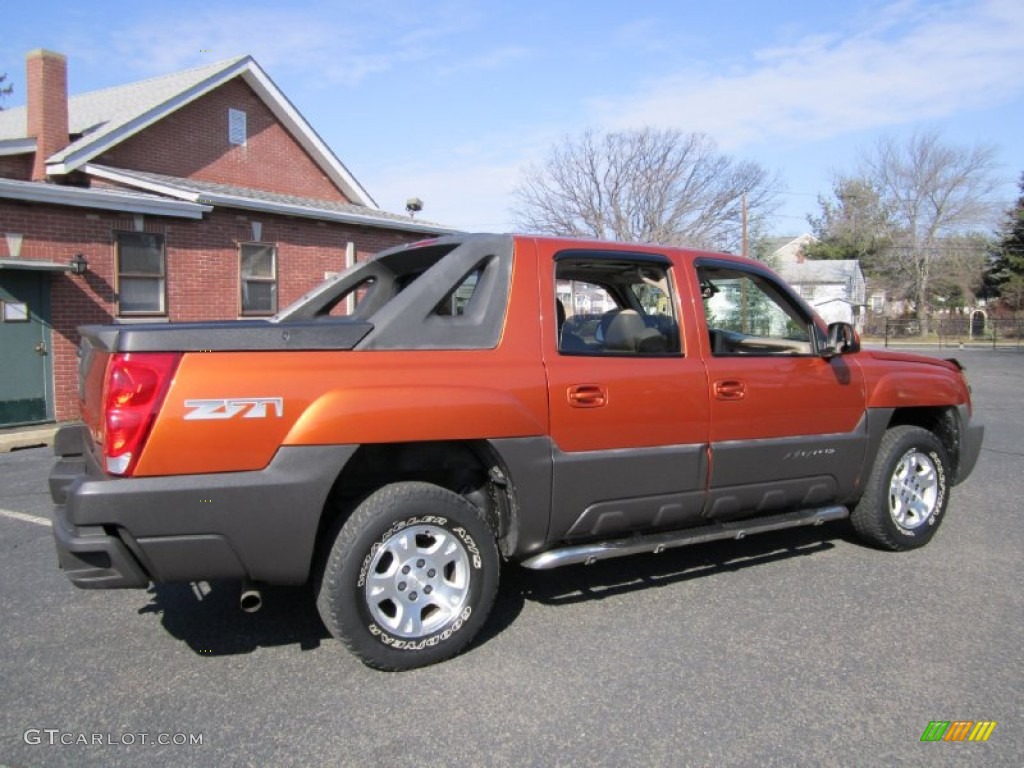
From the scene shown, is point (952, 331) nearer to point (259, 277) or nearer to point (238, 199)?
point (259, 277)

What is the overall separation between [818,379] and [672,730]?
7.68 feet

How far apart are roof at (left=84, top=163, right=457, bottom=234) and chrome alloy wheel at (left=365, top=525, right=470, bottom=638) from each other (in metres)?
10.9

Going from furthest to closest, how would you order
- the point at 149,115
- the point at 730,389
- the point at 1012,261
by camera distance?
1. the point at 1012,261
2. the point at 149,115
3. the point at 730,389

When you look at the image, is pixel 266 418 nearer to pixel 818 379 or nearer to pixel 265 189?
pixel 818 379

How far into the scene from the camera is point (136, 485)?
2848 mm

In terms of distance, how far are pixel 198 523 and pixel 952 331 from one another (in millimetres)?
50771

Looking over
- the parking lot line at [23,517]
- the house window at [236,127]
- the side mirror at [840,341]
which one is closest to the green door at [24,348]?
the parking lot line at [23,517]

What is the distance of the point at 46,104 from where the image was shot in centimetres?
1320

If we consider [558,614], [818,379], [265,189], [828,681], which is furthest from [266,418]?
[265,189]

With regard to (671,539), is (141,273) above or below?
above

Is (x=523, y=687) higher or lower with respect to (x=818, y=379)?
lower

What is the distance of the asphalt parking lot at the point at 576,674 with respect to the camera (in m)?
2.74

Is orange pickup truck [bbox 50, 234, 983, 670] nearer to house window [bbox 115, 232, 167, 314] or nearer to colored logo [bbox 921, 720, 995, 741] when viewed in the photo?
colored logo [bbox 921, 720, 995, 741]

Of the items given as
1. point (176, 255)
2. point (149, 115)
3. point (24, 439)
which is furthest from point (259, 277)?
point (24, 439)
